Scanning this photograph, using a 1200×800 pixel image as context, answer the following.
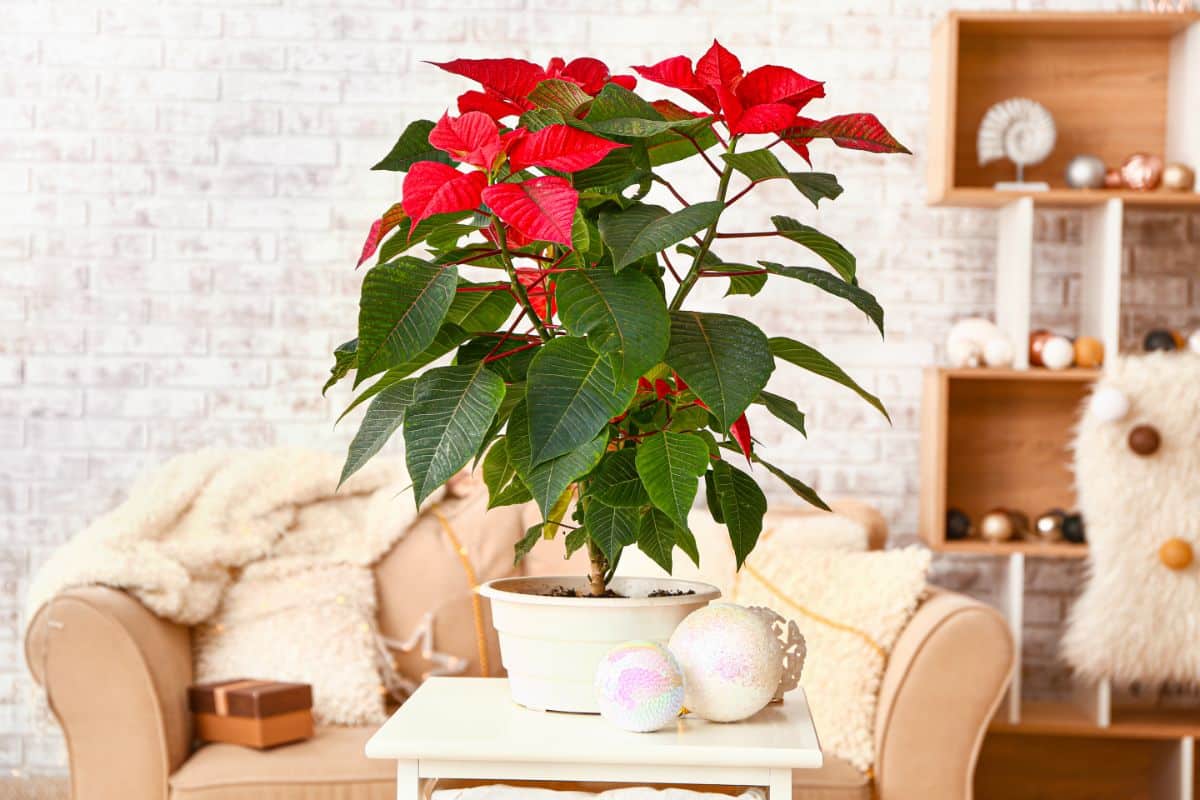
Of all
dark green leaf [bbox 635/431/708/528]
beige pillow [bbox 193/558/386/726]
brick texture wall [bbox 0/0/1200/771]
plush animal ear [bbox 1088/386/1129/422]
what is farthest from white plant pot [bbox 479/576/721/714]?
brick texture wall [bbox 0/0/1200/771]

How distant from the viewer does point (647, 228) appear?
2.91 ft

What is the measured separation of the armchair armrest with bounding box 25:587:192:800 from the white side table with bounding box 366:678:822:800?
1.21 meters

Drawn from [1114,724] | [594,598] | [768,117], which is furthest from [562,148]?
[1114,724]

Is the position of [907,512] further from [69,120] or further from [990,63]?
[69,120]

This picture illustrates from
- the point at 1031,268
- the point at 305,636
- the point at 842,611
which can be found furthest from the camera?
the point at 1031,268

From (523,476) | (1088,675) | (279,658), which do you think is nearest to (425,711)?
(523,476)

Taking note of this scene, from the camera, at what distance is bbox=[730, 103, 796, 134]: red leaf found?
0.92m

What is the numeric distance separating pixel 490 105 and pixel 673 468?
332 millimetres

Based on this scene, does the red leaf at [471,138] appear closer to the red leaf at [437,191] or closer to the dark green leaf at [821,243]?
the red leaf at [437,191]

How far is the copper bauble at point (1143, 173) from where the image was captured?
2602 mm

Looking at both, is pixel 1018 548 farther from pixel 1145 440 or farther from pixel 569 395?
pixel 569 395

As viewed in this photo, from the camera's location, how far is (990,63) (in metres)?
2.81

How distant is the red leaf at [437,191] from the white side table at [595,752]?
411 millimetres

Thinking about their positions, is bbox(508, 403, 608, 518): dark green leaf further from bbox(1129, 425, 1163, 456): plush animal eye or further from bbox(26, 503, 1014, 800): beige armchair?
bbox(1129, 425, 1163, 456): plush animal eye
